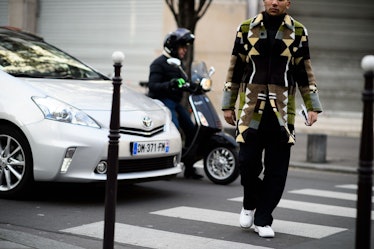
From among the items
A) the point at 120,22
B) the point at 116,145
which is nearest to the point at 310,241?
the point at 116,145

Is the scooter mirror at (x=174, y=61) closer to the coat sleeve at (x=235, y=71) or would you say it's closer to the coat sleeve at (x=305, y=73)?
the coat sleeve at (x=235, y=71)

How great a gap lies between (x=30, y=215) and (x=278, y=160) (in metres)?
2.09

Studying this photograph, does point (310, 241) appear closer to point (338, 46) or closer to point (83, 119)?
point (83, 119)

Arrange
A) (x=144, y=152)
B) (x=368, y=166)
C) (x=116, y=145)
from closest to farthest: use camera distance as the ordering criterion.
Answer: (x=368, y=166), (x=116, y=145), (x=144, y=152)

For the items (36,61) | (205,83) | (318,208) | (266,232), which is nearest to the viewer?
(266,232)

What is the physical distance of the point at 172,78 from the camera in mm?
9320

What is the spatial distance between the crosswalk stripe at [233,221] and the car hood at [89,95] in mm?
1086

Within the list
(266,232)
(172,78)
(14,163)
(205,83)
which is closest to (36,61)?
(14,163)

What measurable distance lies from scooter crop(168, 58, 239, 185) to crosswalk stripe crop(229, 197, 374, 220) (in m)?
1.07

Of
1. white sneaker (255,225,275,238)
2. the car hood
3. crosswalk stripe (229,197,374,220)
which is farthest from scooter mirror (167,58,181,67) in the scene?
white sneaker (255,225,275,238)

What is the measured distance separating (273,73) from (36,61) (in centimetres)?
290

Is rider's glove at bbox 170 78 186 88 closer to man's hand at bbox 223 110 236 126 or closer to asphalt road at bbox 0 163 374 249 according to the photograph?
asphalt road at bbox 0 163 374 249

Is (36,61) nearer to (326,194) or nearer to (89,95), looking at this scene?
(89,95)

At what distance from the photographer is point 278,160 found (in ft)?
20.2
